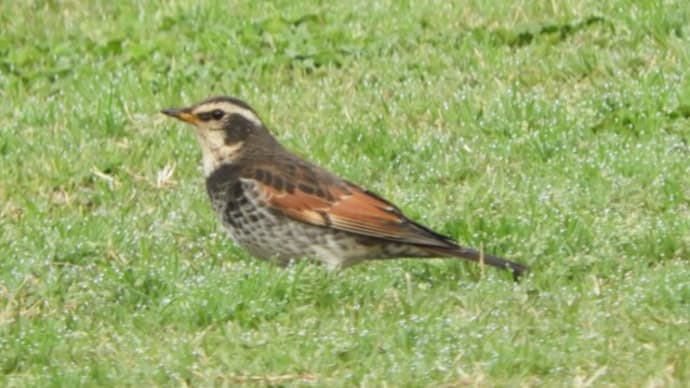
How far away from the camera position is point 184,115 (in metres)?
10.9

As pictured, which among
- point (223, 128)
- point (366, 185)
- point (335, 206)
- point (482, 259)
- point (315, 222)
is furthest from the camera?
point (366, 185)

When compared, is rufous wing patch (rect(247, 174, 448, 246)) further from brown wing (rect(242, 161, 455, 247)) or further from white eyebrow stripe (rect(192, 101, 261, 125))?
white eyebrow stripe (rect(192, 101, 261, 125))

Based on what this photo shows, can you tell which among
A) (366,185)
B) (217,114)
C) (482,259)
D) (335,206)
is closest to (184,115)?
(217,114)

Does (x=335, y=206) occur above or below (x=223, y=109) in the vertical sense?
below

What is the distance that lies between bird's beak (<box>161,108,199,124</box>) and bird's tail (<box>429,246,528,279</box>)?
5.94 ft

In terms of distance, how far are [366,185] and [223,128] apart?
1507mm

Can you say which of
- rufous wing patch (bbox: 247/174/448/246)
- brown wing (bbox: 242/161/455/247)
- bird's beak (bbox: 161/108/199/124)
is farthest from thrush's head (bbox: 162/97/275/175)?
rufous wing patch (bbox: 247/174/448/246)

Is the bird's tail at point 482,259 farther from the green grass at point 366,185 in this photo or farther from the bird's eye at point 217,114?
the bird's eye at point 217,114

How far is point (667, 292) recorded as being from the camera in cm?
938

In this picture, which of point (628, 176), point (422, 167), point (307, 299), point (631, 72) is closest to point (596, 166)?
point (628, 176)

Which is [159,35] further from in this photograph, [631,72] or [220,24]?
[631,72]

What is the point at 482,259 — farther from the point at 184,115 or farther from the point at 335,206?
the point at 184,115

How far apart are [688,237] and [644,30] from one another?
4236mm

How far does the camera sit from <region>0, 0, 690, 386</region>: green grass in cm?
868
